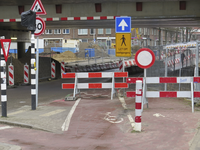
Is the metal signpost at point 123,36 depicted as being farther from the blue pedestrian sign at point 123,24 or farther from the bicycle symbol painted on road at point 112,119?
the bicycle symbol painted on road at point 112,119

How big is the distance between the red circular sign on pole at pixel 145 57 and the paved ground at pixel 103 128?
146cm

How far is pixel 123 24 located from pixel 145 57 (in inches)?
120

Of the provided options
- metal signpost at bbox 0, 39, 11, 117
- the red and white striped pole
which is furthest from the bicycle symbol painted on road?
metal signpost at bbox 0, 39, 11, 117

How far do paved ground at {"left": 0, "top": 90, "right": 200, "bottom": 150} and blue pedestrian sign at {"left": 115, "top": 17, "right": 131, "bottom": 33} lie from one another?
2.75m

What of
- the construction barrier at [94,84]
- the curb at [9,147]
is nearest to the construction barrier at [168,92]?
the construction barrier at [94,84]

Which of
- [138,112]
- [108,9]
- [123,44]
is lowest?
[138,112]

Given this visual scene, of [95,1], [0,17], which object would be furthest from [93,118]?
[0,17]

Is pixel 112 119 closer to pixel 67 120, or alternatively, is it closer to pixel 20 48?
pixel 67 120

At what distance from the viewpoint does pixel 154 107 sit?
35.9 ft

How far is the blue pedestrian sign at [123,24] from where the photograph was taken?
40.5 ft

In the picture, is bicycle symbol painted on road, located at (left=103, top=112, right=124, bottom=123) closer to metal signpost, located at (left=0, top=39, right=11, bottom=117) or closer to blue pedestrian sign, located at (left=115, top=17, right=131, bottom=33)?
Result: metal signpost, located at (left=0, top=39, right=11, bottom=117)

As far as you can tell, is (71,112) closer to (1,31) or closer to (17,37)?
(1,31)

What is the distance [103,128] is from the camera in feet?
26.9

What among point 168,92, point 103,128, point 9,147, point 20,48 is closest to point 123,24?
point 168,92
